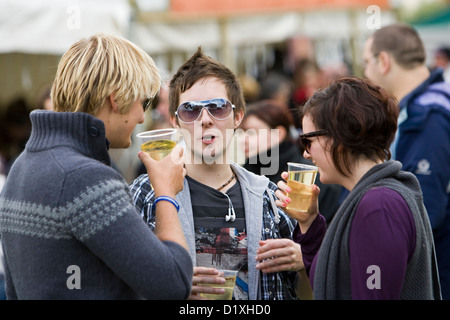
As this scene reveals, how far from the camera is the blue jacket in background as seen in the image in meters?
3.97

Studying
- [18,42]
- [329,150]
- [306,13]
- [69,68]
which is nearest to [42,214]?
[69,68]

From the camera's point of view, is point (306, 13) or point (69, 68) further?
point (306, 13)

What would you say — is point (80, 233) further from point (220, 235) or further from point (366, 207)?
point (366, 207)

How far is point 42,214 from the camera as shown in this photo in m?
2.02

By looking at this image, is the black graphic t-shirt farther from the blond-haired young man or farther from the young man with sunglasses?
the blond-haired young man

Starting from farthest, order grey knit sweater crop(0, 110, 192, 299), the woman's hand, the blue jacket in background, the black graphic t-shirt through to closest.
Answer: the blue jacket in background → the black graphic t-shirt → the woman's hand → grey knit sweater crop(0, 110, 192, 299)

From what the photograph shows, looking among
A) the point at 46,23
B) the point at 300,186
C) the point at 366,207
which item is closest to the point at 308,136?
the point at 300,186

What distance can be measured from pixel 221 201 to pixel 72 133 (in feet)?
3.07

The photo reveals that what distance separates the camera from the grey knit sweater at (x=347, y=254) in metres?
2.24

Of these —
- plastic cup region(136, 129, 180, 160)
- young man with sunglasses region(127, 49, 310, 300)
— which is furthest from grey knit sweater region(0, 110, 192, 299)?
young man with sunglasses region(127, 49, 310, 300)

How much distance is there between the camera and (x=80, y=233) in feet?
6.51

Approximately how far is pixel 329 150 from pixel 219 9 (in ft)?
21.0

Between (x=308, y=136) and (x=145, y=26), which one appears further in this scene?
(x=145, y=26)
